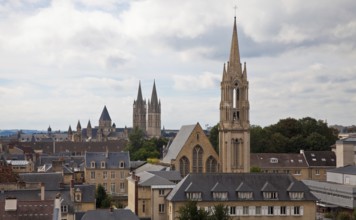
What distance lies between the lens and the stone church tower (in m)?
99.9

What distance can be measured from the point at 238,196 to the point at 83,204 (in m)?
15.4

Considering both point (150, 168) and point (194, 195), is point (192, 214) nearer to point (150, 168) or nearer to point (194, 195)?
point (194, 195)

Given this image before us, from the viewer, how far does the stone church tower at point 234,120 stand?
328 feet

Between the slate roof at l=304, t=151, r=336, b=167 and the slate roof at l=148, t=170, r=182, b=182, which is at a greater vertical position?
the slate roof at l=304, t=151, r=336, b=167

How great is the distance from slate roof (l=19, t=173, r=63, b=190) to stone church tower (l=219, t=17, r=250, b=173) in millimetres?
34502

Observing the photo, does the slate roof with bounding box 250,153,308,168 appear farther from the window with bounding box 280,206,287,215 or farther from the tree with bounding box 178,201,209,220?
the tree with bounding box 178,201,209,220

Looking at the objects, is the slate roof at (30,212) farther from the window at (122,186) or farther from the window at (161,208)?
the window at (122,186)

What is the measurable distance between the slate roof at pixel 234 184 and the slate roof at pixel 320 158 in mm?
55768

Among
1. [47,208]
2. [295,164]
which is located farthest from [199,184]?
[295,164]

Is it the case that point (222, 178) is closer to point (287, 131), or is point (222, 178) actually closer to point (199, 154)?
point (199, 154)

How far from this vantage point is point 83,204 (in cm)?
6650

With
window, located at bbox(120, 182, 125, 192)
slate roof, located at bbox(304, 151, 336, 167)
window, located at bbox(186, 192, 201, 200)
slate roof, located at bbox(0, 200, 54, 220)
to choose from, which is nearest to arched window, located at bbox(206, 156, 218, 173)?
window, located at bbox(120, 182, 125, 192)

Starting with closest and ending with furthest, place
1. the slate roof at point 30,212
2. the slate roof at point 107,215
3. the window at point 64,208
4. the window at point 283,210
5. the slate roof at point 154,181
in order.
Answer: the slate roof at point 30,212, the slate roof at point 107,215, the window at point 64,208, the window at point 283,210, the slate roof at point 154,181

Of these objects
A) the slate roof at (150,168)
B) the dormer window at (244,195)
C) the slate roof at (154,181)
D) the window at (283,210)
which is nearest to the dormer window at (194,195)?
the dormer window at (244,195)
